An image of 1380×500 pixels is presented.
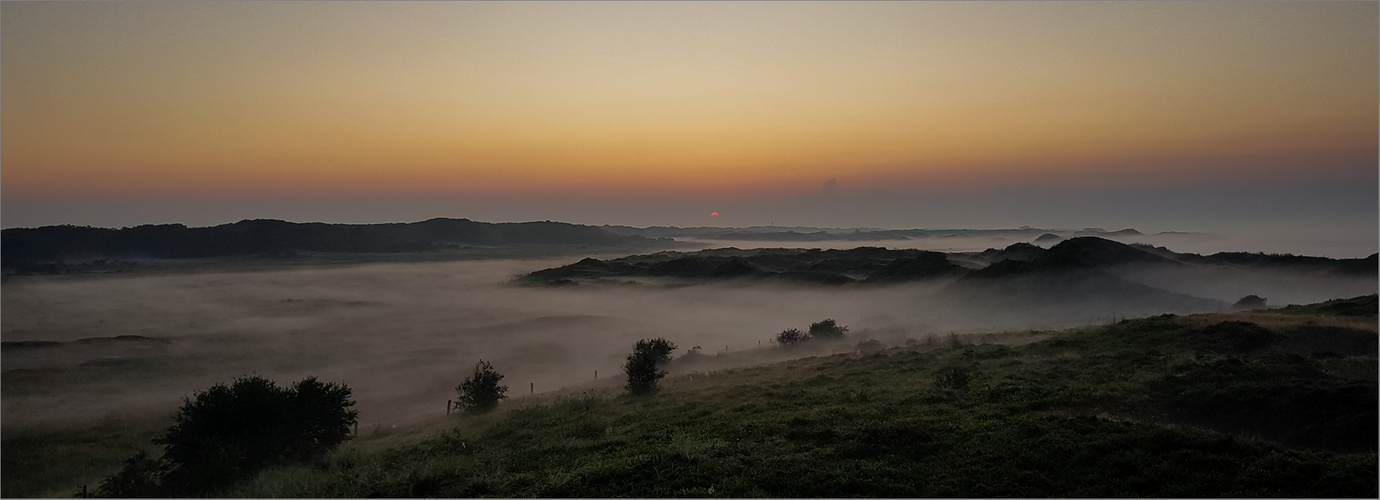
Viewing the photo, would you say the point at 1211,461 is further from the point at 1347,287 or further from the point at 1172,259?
the point at 1172,259

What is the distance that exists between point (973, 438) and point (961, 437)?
397 millimetres

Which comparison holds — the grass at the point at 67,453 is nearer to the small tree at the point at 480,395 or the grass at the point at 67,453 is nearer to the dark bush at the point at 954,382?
the small tree at the point at 480,395

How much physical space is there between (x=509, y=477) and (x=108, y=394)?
9554 cm

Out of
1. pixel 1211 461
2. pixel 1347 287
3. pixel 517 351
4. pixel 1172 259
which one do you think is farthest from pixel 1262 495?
pixel 1172 259

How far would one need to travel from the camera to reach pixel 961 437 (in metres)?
20.8

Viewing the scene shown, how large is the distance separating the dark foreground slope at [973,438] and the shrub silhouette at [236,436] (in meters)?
2.51

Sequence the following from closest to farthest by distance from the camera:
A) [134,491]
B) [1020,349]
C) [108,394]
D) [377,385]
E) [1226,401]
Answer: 1. [1226,401]
2. [134,491]
3. [1020,349]
4. [108,394]
5. [377,385]

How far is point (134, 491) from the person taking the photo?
92.1ft

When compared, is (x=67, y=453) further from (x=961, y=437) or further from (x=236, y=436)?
(x=961, y=437)

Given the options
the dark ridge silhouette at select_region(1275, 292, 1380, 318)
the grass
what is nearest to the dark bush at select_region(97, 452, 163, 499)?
the grass

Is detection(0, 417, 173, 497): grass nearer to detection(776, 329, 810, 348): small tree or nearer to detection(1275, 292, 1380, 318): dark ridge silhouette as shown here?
detection(776, 329, 810, 348): small tree

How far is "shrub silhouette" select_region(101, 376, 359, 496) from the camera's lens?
28609 millimetres

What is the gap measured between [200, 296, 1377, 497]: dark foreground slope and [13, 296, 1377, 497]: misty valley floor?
85 mm

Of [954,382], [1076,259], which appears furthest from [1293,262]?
[954,382]
